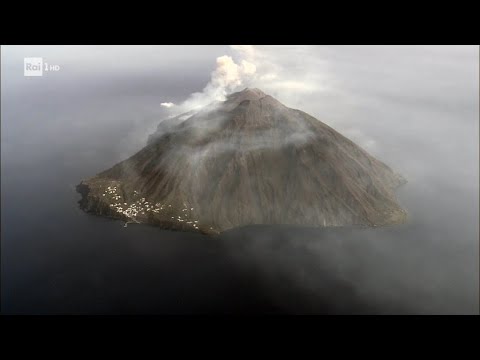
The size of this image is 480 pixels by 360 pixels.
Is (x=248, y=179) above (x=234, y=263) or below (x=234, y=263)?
above

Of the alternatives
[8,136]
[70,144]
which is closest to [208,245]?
[70,144]

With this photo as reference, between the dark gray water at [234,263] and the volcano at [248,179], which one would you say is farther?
the volcano at [248,179]

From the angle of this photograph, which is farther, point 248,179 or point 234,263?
point 248,179

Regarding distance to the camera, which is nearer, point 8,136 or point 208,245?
point 208,245

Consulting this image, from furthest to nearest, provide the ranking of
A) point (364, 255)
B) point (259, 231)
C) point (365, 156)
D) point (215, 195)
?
1. point (365, 156)
2. point (215, 195)
3. point (259, 231)
4. point (364, 255)

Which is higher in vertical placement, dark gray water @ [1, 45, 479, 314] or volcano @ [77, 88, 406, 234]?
volcano @ [77, 88, 406, 234]

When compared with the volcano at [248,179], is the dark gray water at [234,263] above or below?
below

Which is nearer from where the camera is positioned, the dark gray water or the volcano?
the dark gray water

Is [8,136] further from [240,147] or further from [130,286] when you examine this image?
A: [130,286]
